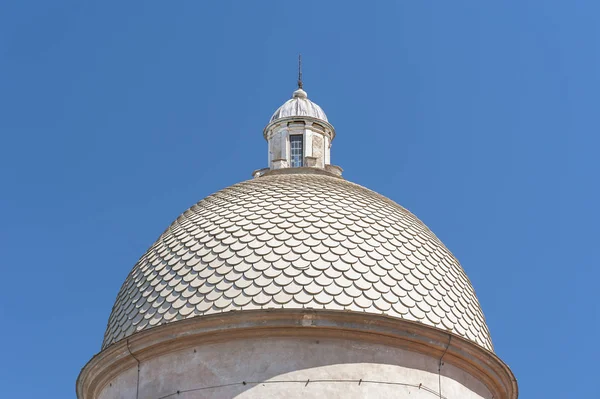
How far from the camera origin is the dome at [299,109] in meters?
30.1

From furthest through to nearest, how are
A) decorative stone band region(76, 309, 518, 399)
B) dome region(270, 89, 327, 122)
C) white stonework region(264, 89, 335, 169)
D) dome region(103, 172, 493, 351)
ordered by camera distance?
1. dome region(270, 89, 327, 122)
2. white stonework region(264, 89, 335, 169)
3. dome region(103, 172, 493, 351)
4. decorative stone band region(76, 309, 518, 399)

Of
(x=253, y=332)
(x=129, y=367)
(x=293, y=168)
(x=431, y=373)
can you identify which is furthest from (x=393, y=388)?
(x=293, y=168)

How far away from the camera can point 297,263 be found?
23.6 m

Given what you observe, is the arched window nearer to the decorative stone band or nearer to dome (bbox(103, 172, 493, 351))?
dome (bbox(103, 172, 493, 351))

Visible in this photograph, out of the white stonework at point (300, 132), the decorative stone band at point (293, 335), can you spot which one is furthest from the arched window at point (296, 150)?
the decorative stone band at point (293, 335)

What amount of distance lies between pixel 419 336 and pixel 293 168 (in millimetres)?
6443

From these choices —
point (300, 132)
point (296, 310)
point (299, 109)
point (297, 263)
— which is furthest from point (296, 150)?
point (296, 310)

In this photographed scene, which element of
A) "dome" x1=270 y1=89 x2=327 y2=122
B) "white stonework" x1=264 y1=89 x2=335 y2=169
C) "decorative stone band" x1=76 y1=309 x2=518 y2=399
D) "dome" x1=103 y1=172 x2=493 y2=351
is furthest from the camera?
"dome" x1=270 y1=89 x2=327 y2=122

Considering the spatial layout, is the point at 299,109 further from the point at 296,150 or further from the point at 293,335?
the point at 293,335

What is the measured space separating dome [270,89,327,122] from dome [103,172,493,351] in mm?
3546

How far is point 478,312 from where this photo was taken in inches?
1015

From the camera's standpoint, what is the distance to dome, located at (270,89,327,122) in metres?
30.1

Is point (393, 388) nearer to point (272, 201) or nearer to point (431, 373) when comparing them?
point (431, 373)

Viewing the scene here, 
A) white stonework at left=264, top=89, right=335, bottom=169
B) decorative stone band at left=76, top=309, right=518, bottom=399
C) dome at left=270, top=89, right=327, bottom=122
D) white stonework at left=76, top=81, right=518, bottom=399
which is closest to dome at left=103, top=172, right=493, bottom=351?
white stonework at left=76, top=81, right=518, bottom=399
